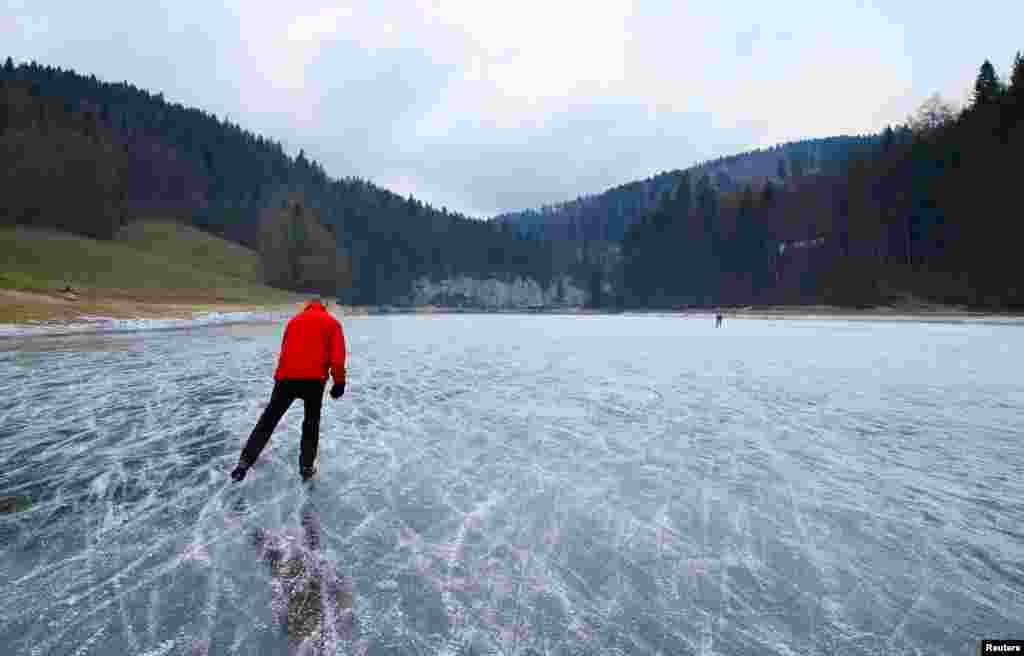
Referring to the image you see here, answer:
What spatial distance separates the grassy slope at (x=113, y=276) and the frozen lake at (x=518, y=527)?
30.4m

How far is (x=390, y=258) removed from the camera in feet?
506

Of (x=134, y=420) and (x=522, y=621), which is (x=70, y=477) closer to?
(x=134, y=420)

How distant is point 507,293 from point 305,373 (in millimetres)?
163712

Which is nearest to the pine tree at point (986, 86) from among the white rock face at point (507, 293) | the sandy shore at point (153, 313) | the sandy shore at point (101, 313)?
the sandy shore at point (153, 313)

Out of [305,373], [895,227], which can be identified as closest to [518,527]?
[305,373]

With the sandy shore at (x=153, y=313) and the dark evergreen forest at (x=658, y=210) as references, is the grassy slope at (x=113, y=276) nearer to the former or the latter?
the sandy shore at (x=153, y=313)

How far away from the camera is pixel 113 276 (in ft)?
193

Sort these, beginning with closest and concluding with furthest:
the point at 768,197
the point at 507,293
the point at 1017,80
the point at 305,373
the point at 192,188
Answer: the point at 305,373
the point at 1017,80
the point at 768,197
the point at 192,188
the point at 507,293

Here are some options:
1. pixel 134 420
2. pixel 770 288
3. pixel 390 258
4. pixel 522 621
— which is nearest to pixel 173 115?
pixel 390 258

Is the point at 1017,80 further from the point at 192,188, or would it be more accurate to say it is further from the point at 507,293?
the point at 192,188

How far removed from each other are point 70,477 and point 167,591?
3.84 metres

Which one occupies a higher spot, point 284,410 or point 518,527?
point 284,410

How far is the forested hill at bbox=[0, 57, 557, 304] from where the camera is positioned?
231ft

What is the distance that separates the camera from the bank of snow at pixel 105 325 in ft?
91.0
